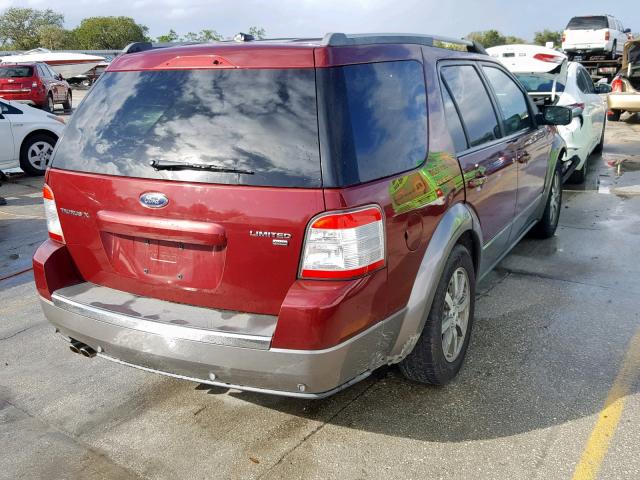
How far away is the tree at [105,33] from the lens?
8350cm

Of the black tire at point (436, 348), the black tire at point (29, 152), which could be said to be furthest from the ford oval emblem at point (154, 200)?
the black tire at point (29, 152)

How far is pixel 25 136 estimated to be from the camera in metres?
10.3

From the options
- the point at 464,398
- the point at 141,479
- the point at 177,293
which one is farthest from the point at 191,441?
the point at 464,398

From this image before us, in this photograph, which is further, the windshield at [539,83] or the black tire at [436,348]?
the windshield at [539,83]

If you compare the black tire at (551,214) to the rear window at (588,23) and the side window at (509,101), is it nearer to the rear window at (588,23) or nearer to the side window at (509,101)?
the side window at (509,101)

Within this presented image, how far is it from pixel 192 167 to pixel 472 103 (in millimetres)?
2019

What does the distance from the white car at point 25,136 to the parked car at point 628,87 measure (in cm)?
1211

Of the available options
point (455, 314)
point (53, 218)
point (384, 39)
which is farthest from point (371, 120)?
point (53, 218)

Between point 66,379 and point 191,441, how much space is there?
3.66 feet

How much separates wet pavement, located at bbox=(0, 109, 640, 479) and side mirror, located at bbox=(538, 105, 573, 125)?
1.54 m

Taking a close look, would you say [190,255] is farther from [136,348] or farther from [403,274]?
[403,274]

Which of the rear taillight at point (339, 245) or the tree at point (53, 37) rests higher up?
the tree at point (53, 37)

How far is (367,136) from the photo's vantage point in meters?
2.65

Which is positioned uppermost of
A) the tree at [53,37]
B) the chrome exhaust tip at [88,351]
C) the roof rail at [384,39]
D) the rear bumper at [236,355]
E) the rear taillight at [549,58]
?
the tree at [53,37]
